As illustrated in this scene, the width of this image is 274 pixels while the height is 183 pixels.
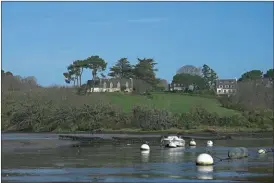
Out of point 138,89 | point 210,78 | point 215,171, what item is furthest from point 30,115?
point 210,78

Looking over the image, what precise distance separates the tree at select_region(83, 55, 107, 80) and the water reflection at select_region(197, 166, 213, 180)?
→ 11451 cm

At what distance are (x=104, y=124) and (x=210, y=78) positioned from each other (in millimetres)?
94665

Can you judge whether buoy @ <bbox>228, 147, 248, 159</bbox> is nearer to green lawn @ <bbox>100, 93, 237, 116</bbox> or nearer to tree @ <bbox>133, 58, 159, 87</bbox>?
green lawn @ <bbox>100, 93, 237, 116</bbox>

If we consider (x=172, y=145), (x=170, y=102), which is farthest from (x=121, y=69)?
(x=172, y=145)

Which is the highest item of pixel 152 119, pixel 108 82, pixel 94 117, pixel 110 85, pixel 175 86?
pixel 108 82

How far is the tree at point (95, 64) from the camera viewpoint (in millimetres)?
145812

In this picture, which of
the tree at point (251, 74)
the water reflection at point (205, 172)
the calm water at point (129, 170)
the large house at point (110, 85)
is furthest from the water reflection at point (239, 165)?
the tree at point (251, 74)

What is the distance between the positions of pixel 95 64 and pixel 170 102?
4056cm

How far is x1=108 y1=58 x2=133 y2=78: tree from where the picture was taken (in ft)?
516

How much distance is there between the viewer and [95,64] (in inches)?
5842

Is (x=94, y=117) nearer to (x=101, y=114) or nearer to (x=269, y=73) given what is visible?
(x=101, y=114)

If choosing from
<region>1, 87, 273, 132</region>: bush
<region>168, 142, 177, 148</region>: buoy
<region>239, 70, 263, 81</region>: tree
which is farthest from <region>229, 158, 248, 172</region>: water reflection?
<region>239, 70, 263, 81</region>: tree

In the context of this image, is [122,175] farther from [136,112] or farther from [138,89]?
[138,89]

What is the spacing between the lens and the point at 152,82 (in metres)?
147
